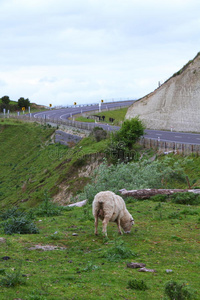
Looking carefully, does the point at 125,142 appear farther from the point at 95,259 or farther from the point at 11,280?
the point at 11,280

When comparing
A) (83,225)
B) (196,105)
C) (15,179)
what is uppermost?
(196,105)

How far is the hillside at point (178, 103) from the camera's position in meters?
47.4

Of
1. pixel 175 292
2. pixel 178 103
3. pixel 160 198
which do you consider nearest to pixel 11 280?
pixel 175 292

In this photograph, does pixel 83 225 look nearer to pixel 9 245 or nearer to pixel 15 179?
pixel 9 245

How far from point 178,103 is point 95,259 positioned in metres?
41.2

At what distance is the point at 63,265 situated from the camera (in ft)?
31.5

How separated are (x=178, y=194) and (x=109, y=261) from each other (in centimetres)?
1031

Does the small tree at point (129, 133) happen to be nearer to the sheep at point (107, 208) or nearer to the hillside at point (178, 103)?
the hillside at point (178, 103)

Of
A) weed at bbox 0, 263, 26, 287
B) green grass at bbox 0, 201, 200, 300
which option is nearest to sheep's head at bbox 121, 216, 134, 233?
green grass at bbox 0, 201, 200, 300

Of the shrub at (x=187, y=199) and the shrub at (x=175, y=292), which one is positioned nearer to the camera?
the shrub at (x=175, y=292)

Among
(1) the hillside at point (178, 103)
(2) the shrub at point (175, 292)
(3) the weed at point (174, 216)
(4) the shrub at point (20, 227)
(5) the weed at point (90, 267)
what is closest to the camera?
(2) the shrub at point (175, 292)

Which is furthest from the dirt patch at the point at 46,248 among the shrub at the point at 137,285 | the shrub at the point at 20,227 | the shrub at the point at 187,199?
the shrub at the point at 187,199

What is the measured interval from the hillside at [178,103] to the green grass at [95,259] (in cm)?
3300

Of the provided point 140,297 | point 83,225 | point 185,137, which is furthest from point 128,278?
point 185,137
